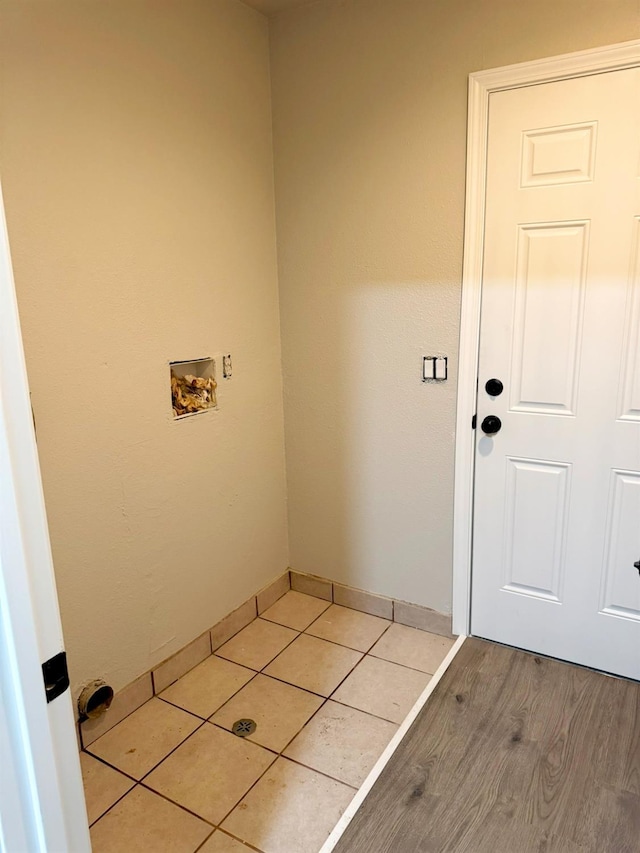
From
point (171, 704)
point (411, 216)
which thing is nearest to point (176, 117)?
point (411, 216)

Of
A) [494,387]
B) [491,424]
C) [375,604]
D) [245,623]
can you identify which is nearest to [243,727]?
[245,623]

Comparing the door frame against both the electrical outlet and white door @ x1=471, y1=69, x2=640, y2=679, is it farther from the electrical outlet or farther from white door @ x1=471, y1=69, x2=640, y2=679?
the electrical outlet

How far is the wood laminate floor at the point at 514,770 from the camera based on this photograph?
5.14 feet

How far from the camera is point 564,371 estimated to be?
2.07m

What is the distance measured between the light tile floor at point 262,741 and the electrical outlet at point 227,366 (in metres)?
1.13

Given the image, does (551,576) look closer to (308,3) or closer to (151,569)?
(151,569)

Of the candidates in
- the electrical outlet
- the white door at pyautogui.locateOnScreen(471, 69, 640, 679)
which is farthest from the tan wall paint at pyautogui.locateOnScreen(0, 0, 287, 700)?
the white door at pyautogui.locateOnScreen(471, 69, 640, 679)

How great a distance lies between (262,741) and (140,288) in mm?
1554

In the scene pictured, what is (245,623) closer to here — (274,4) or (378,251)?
(378,251)

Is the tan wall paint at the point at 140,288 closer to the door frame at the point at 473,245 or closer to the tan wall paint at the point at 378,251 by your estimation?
the tan wall paint at the point at 378,251

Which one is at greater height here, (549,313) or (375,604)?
(549,313)

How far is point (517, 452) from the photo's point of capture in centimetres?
221

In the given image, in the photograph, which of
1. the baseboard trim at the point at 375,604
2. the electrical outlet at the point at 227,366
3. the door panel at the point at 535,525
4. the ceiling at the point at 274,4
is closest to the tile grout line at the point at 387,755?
the baseboard trim at the point at 375,604

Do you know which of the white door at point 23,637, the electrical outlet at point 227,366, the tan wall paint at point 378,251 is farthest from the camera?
the electrical outlet at point 227,366
